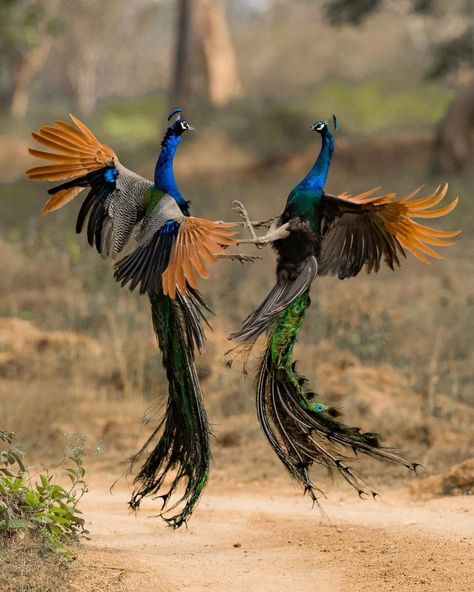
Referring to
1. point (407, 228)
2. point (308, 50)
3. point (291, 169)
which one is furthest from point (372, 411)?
point (308, 50)

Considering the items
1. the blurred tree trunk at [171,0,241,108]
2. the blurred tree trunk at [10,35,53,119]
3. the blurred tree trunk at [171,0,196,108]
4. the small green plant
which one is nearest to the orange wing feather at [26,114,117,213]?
the small green plant

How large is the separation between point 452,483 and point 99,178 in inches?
140

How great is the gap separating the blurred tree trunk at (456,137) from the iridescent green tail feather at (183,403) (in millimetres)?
12962

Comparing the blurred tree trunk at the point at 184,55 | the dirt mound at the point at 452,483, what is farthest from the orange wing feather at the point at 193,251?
the blurred tree trunk at the point at 184,55

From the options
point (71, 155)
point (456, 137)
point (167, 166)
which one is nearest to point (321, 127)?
point (167, 166)

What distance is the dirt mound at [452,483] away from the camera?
8055 millimetres

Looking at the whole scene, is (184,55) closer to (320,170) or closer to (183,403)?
(320,170)

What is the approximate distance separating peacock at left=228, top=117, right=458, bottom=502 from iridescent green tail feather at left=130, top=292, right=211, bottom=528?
326 millimetres

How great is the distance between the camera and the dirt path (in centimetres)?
586

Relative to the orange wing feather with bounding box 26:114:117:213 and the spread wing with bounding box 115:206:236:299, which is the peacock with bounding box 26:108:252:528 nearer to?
the orange wing feather with bounding box 26:114:117:213

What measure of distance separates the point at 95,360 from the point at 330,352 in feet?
7.54

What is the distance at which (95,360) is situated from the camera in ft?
36.6

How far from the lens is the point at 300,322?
243 inches

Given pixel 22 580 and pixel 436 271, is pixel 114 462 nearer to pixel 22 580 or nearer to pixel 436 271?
pixel 22 580
